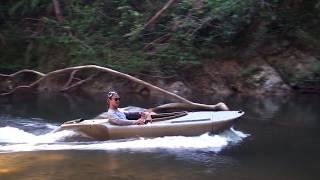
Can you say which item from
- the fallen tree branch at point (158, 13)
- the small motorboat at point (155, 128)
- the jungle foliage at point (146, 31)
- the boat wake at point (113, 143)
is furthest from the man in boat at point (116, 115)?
the fallen tree branch at point (158, 13)

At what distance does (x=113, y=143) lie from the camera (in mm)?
11898

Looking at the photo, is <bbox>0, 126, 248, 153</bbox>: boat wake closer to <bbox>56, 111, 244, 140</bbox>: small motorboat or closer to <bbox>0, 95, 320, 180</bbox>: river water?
<bbox>0, 95, 320, 180</bbox>: river water

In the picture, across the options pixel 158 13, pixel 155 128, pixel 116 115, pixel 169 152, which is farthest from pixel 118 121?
pixel 158 13

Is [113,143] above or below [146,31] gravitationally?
below

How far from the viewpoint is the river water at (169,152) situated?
963 centimetres

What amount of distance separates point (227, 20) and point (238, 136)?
386 inches

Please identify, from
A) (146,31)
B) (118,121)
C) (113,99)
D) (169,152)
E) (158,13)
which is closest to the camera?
(169,152)

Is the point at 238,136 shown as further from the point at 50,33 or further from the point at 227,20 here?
the point at 50,33

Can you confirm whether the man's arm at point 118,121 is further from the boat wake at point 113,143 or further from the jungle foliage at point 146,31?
the jungle foliage at point 146,31

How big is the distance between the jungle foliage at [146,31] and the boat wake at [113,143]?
10016 millimetres

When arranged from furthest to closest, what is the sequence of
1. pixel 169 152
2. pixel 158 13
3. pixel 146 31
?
pixel 146 31
pixel 158 13
pixel 169 152

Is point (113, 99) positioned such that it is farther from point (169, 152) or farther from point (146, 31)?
point (146, 31)

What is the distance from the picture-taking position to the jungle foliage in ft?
72.5

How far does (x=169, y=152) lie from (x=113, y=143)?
1.31 metres
